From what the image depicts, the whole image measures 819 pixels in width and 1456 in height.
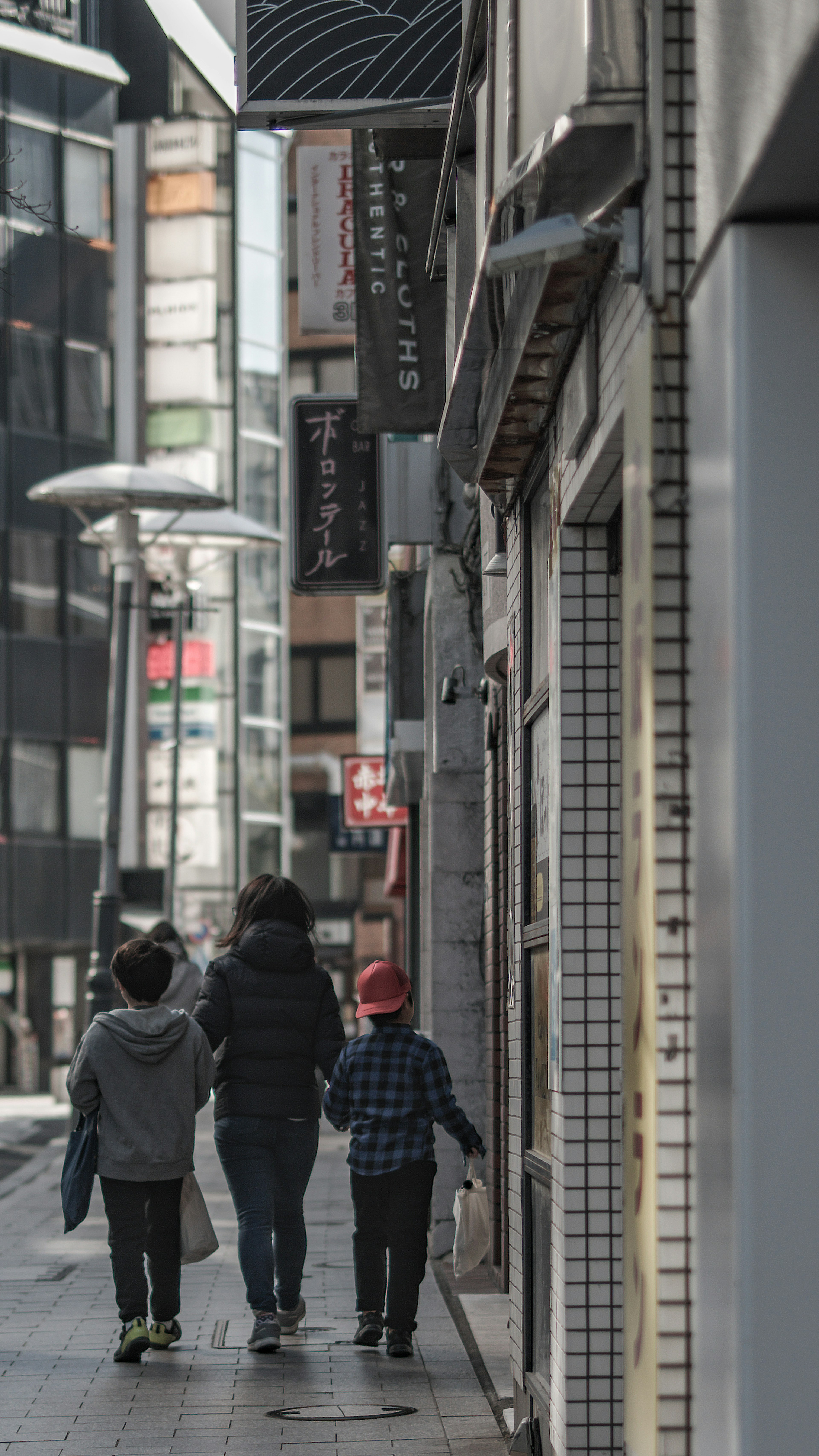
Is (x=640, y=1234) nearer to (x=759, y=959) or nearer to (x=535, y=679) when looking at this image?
Result: (x=759, y=959)

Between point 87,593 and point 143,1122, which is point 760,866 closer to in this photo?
point 143,1122

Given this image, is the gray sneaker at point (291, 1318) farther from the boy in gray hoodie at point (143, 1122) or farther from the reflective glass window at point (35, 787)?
the reflective glass window at point (35, 787)

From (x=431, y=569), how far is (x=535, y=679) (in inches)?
269

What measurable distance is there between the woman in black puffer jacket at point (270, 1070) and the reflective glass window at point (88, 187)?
37099mm

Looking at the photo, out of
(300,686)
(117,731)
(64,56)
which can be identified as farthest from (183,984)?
(300,686)

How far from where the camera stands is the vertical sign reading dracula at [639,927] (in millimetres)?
4031

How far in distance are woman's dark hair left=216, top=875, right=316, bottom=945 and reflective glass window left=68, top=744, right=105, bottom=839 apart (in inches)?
1371

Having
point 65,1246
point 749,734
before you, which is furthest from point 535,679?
point 65,1246

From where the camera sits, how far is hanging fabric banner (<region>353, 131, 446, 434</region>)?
1073 centimetres

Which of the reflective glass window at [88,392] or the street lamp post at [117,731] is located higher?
the reflective glass window at [88,392]

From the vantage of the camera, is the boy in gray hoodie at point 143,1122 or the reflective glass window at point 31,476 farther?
the reflective glass window at point 31,476

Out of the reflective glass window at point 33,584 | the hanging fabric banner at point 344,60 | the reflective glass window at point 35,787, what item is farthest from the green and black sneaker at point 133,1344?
the reflective glass window at point 33,584

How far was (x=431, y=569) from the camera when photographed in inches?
523

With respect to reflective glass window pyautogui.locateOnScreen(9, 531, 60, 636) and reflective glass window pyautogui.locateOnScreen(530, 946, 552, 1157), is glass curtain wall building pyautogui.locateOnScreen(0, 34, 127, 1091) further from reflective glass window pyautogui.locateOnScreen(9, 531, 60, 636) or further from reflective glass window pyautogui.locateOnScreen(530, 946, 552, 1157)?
reflective glass window pyautogui.locateOnScreen(530, 946, 552, 1157)
